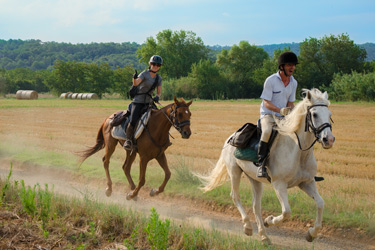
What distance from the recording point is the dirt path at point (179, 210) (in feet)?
21.1

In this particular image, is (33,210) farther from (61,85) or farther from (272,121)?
(61,85)

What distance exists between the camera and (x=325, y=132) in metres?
5.11

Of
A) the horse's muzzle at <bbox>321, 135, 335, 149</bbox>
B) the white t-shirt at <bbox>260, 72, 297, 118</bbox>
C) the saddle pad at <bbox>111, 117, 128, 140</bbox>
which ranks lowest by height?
the saddle pad at <bbox>111, 117, 128, 140</bbox>

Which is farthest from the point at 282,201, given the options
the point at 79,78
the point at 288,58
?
the point at 79,78

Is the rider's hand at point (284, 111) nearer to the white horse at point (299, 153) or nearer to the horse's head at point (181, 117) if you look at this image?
the white horse at point (299, 153)

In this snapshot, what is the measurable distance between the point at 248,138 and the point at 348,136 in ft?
40.1

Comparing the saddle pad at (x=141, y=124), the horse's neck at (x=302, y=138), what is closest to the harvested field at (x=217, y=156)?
the saddle pad at (x=141, y=124)

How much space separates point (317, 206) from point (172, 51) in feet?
227

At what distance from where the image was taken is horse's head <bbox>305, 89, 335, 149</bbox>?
507 centimetres

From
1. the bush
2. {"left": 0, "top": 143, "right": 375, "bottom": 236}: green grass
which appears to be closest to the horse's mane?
{"left": 0, "top": 143, "right": 375, "bottom": 236}: green grass

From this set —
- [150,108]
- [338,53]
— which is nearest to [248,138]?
[150,108]

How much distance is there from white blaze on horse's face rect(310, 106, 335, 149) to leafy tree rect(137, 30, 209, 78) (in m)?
65.1

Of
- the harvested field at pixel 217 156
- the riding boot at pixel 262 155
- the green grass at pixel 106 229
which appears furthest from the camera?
the harvested field at pixel 217 156

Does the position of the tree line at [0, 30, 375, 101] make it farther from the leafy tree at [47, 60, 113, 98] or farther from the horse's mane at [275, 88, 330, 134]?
the horse's mane at [275, 88, 330, 134]
